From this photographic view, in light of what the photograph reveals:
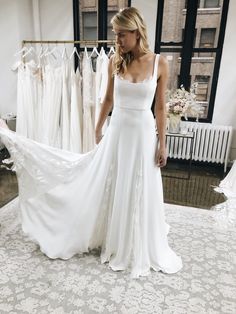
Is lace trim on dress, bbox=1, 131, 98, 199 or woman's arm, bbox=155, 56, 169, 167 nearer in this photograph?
woman's arm, bbox=155, 56, 169, 167

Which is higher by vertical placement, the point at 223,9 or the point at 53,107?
the point at 223,9

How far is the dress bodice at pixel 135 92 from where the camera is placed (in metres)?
1.51

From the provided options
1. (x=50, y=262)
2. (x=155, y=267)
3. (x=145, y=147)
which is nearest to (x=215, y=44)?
(x=145, y=147)

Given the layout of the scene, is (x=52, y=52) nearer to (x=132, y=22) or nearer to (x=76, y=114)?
(x=76, y=114)

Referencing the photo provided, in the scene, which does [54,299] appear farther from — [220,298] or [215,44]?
[215,44]

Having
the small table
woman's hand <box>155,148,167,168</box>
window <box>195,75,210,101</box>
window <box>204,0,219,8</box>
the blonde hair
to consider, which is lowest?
the small table

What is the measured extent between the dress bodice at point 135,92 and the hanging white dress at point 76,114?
186cm

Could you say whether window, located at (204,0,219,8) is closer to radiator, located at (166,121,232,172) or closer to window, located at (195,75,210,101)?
window, located at (195,75,210,101)

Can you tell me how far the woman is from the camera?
1542 mm

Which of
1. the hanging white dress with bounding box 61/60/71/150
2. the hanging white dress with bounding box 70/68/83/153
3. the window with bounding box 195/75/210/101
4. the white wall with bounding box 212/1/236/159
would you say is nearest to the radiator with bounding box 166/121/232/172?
the white wall with bounding box 212/1/236/159

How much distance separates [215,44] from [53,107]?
2.41m

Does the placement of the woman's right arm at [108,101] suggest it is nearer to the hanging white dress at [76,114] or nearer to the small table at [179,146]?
the hanging white dress at [76,114]

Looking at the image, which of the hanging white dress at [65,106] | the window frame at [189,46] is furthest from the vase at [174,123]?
the hanging white dress at [65,106]

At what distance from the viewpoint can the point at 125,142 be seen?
1.64 m
